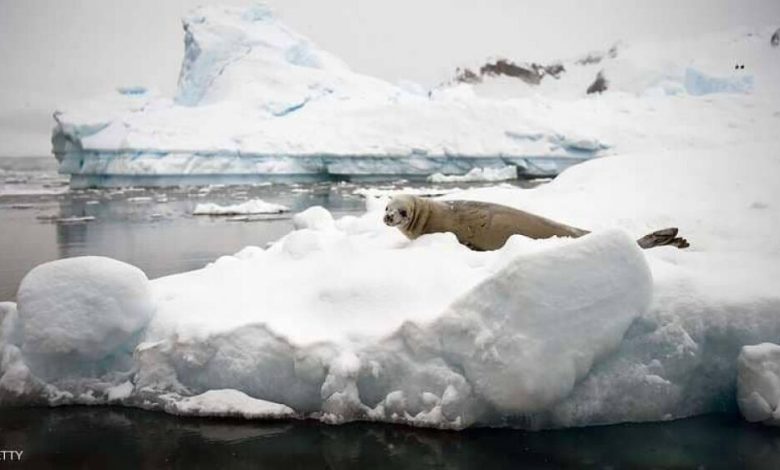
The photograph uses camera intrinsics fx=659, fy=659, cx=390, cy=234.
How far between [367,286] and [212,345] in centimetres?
64

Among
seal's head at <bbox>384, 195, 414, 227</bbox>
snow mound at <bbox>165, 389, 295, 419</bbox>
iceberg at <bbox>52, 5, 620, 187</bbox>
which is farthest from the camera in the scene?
iceberg at <bbox>52, 5, 620, 187</bbox>

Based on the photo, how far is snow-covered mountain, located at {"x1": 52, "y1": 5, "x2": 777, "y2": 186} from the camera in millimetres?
17125

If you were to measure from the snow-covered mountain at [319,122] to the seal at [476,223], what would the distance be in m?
12.9

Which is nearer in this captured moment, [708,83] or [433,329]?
[433,329]

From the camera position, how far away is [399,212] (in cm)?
327

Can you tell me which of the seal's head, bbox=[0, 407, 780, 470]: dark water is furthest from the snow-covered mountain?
bbox=[0, 407, 780, 470]: dark water

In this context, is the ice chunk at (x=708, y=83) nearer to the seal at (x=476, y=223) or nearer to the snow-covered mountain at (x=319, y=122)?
the snow-covered mountain at (x=319, y=122)

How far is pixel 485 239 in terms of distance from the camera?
3.33 meters

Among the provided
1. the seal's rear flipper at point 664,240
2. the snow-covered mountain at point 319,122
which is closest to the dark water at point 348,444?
the seal's rear flipper at point 664,240

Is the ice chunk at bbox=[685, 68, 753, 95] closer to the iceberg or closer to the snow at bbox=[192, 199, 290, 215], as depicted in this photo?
the iceberg

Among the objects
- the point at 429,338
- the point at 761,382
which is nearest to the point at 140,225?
the point at 429,338

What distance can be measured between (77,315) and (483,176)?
1521 cm

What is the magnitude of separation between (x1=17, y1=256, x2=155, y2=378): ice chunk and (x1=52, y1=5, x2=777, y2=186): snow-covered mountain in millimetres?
14658

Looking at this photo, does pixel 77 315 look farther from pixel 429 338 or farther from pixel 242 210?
pixel 242 210
